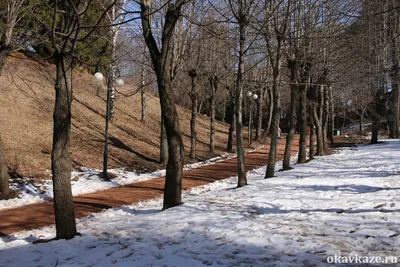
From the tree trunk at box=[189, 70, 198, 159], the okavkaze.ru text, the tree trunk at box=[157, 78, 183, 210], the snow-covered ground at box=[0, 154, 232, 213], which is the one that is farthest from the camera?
the tree trunk at box=[189, 70, 198, 159]

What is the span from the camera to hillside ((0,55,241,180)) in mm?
13320

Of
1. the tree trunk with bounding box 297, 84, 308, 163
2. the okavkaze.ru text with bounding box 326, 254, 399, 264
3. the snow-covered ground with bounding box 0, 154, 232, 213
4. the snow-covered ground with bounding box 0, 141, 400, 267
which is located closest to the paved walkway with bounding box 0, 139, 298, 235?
the snow-covered ground with bounding box 0, 154, 232, 213

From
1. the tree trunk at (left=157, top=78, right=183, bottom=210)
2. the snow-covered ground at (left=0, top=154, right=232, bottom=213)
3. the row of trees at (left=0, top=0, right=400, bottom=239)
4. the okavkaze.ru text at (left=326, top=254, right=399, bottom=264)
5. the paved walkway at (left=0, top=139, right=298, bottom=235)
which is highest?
the row of trees at (left=0, top=0, right=400, bottom=239)

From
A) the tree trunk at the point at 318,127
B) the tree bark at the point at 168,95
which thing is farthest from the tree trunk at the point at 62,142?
the tree trunk at the point at 318,127

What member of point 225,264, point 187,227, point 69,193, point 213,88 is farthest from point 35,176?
point 213,88

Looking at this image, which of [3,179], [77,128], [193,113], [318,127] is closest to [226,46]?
[193,113]

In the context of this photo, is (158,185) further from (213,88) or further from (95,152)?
(213,88)

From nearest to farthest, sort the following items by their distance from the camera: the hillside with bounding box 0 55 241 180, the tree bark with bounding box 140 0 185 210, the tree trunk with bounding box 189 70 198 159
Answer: the tree bark with bounding box 140 0 185 210
the hillside with bounding box 0 55 241 180
the tree trunk with bounding box 189 70 198 159

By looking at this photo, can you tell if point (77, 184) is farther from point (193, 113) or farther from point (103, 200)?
point (193, 113)

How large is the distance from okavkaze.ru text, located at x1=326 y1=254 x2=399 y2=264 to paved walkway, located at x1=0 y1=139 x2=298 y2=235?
5926 millimetres

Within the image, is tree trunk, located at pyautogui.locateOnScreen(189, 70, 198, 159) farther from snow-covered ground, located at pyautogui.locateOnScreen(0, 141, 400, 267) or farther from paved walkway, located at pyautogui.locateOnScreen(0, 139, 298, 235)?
snow-covered ground, located at pyautogui.locateOnScreen(0, 141, 400, 267)

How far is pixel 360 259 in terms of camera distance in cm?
380

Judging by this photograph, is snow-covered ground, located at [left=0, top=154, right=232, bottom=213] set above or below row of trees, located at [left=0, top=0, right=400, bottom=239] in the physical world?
below

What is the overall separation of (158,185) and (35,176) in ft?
13.3
